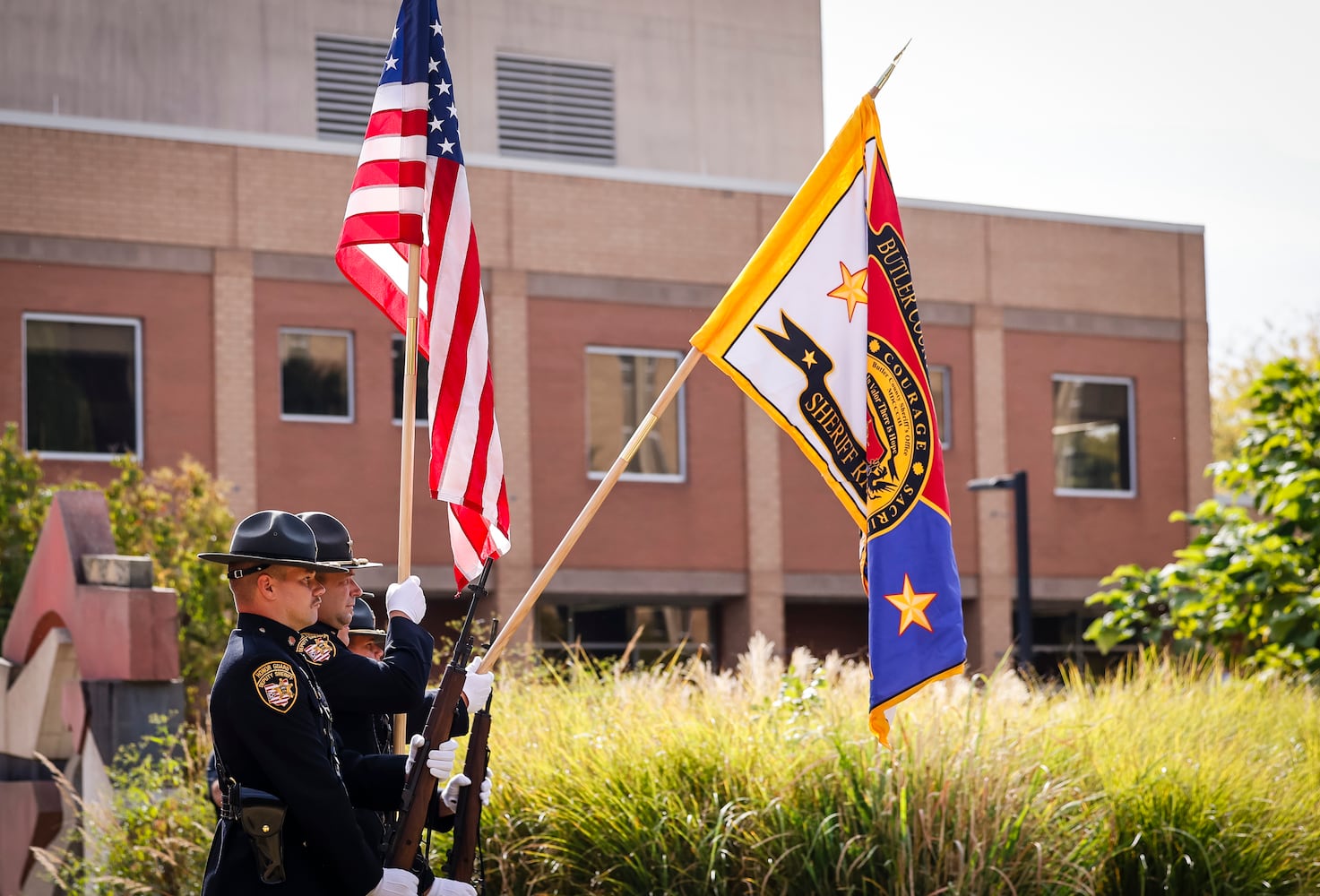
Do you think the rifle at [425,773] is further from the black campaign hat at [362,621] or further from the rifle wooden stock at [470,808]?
the black campaign hat at [362,621]

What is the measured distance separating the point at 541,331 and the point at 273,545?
1947cm

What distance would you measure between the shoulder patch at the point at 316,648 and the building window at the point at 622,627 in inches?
743

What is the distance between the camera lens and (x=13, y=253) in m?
21.7

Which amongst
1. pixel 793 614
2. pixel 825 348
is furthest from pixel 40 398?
pixel 825 348

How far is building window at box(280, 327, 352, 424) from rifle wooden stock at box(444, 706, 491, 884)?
17793 millimetres

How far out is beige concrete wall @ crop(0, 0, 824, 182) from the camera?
1174 inches

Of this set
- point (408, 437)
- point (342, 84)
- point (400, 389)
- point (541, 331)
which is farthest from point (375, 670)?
point (342, 84)

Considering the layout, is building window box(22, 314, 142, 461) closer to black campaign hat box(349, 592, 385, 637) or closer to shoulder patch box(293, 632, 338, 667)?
black campaign hat box(349, 592, 385, 637)

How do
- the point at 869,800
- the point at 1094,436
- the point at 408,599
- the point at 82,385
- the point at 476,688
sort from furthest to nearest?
1. the point at 1094,436
2. the point at 82,385
3. the point at 869,800
4. the point at 476,688
5. the point at 408,599

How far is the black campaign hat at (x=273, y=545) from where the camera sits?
4.91m

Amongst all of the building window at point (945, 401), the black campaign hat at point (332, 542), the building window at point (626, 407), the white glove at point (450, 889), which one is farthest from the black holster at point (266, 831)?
the building window at point (945, 401)

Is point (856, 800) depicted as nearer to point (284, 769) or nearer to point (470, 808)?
point (470, 808)

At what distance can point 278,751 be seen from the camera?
15.4 feet

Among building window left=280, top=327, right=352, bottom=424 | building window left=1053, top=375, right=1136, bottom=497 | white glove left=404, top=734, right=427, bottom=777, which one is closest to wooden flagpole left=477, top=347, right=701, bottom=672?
white glove left=404, top=734, right=427, bottom=777
